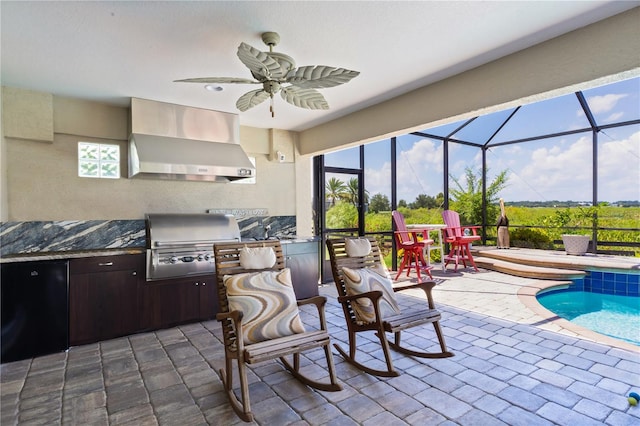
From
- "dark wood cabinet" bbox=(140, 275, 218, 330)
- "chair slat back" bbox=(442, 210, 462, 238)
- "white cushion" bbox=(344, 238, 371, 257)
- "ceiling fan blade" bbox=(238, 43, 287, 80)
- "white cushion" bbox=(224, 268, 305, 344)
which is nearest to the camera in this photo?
"ceiling fan blade" bbox=(238, 43, 287, 80)

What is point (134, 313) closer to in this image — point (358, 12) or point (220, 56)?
point (220, 56)

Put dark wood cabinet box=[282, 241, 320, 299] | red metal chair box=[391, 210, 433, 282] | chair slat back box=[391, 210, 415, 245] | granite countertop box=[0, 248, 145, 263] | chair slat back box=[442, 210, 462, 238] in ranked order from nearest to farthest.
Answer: granite countertop box=[0, 248, 145, 263]
dark wood cabinet box=[282, 241, 320, 299]
red metal chair box=[391, 210, 433, 282]
chair slat back box=[391, 210, 415, 245]
chair slat back box=[442, 210, 462, 238]

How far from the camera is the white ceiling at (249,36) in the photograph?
7.38ft

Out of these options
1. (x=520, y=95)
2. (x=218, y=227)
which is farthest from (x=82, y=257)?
(x=520, y=95)

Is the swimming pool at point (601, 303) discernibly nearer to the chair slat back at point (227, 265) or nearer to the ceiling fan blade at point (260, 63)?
the chair slat back at point (227, 265)

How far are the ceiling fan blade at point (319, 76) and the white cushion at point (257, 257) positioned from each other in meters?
1.39

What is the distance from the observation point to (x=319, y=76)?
7.82 feet

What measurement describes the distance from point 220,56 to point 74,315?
116 inches

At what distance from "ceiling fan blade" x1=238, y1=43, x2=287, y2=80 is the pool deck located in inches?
91.5

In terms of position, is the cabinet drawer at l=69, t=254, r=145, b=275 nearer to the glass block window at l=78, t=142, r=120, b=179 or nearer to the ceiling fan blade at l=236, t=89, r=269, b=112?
the glass block window at l=78, t=142, r=120, b=179

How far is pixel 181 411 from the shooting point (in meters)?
2.21

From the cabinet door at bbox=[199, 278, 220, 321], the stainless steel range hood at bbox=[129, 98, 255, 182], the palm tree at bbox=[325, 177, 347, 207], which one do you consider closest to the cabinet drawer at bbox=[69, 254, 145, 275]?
the cabinet door at bbox=[199, 278, 220, 321]

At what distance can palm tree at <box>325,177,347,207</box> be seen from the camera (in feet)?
20.4

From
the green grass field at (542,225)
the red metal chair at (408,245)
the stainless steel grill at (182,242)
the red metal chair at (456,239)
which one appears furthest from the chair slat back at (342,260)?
the red metal chair at (456,239)
